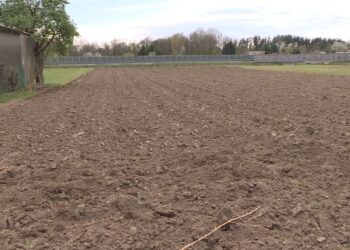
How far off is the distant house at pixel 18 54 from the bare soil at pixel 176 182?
16437mm

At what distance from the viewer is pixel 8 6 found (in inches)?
1299

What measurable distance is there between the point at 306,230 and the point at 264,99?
14264 mm

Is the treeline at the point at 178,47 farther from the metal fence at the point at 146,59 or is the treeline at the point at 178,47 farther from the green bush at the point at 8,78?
the green bush at the point at 8,78

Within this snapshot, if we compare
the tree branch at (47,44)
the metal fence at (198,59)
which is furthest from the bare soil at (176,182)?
the metal fence at (198,59)

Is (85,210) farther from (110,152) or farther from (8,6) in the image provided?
(8,6)

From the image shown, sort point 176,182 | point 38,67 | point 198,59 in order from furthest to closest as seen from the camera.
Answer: point 198,59 < point 38,67 < point 176,182

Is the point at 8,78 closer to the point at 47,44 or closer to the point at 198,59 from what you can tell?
the point at 47,44

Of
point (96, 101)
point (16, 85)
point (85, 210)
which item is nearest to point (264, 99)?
point (96, 101)

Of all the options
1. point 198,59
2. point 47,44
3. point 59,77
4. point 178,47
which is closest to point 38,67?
point 47,44

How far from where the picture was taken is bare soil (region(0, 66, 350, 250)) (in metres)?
5.27

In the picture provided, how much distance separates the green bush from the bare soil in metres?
15.8

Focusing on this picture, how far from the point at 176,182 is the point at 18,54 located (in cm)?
2645

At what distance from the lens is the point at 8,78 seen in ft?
96.5

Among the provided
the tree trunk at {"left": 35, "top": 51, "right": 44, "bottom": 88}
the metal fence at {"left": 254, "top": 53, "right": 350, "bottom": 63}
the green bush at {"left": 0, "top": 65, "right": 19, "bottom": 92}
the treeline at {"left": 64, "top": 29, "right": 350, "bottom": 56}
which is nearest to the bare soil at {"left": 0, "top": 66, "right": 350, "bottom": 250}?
the green bush at {"left": 0, "top": 65, "right": 19, "bottom": 92}
